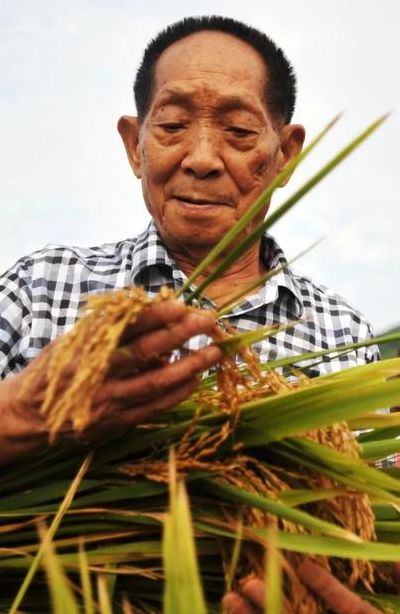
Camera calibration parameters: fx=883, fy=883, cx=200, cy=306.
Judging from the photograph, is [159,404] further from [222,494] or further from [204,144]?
[204,144]

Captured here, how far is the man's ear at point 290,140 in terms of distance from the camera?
234cm

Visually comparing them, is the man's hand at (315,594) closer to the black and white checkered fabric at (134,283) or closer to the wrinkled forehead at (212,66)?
the black and white checkered fabric at (134,283)

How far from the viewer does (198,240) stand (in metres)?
Answer: 2.05

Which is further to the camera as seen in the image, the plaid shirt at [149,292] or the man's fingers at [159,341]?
the plaid shirt at [149,292]

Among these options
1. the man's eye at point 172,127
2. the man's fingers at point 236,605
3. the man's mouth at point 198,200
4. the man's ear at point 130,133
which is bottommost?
the man's fingers at point 236,605

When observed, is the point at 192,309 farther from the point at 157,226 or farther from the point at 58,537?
the point at 157,226

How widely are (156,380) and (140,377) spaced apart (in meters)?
0.02

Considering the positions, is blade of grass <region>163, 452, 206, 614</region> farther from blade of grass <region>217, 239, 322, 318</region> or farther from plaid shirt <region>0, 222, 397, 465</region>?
plaid shirt <region>0, 222, 397, 465</region>

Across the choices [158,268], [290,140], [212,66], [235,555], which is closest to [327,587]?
[235,555]

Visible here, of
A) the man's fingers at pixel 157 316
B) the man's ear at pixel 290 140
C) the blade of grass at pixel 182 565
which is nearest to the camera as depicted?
the blade of grass at pixel 182 565

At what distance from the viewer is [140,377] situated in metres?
0.91

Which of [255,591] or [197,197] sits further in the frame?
[197,197]

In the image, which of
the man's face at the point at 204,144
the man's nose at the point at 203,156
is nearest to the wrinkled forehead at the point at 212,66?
the man's face at the point at 204,144

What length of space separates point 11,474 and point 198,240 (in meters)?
1.03
